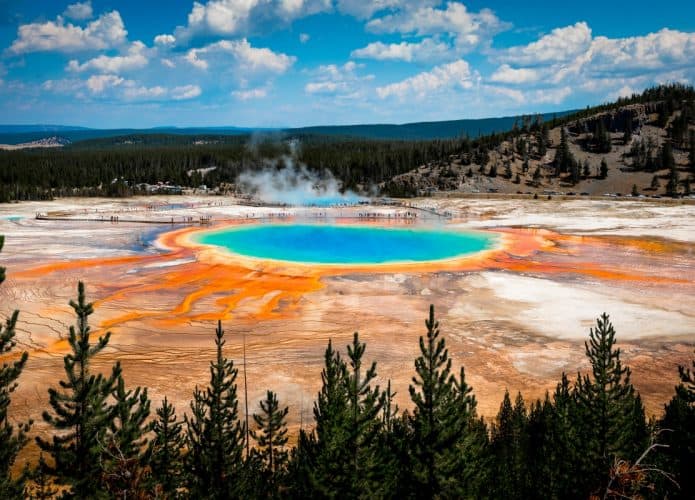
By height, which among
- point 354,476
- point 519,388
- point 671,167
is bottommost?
point 519,388

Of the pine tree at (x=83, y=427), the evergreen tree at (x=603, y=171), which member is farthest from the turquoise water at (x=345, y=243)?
the evergreen tree at (x=603, y=171)

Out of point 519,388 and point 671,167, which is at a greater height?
point 671,167

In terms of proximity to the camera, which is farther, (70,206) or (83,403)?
(70,206)

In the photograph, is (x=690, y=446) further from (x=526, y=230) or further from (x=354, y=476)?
(x=526, y=230)

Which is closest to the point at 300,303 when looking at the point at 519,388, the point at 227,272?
the point at 227,272

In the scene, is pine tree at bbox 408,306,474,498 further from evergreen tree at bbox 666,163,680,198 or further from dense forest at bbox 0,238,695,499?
evergreen tree at bbox 666,163,680,198

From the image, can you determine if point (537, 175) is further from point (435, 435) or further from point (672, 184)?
point (435, 435)

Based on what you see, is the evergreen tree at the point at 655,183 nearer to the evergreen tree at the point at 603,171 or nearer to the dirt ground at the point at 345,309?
the evergreen tree at the point at 603,171

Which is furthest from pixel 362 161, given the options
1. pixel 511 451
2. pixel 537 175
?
pixel 511 451
